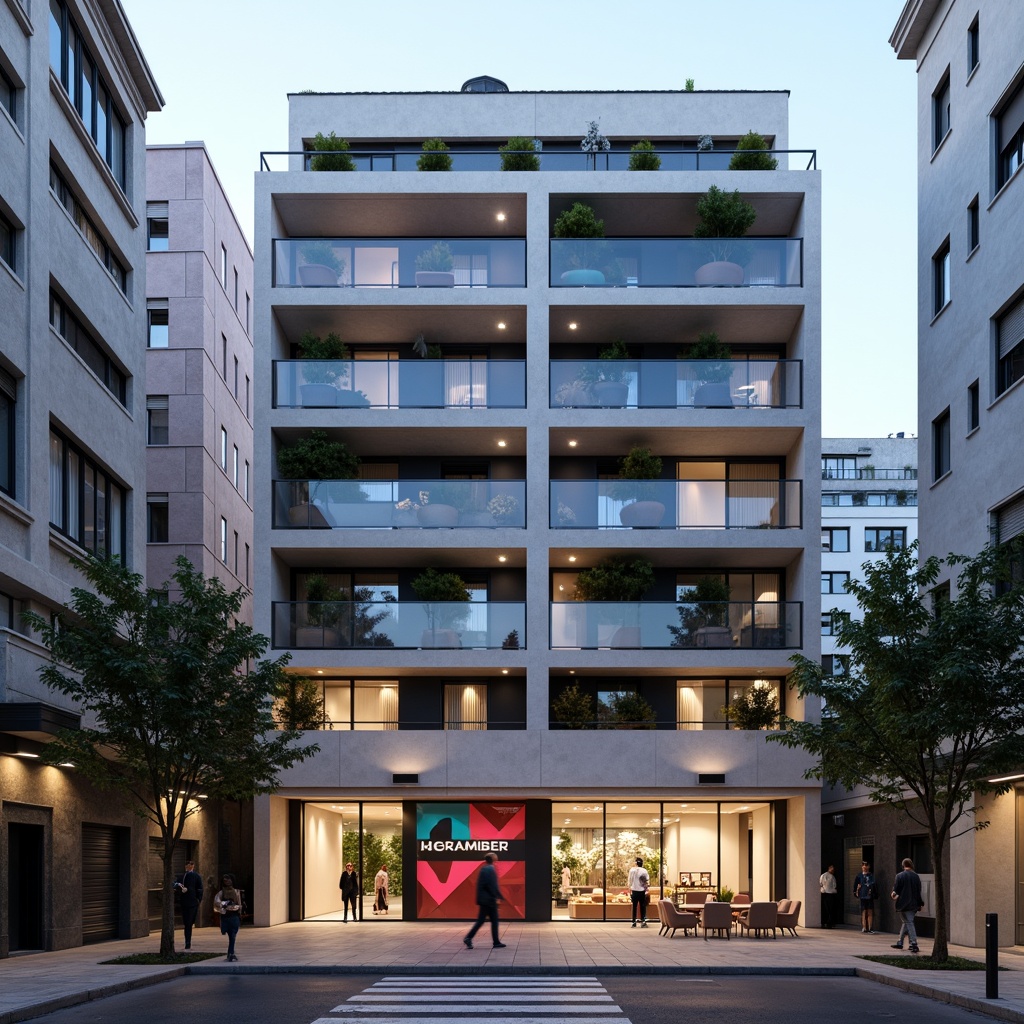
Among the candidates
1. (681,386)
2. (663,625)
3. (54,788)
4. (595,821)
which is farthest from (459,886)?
(681,386)

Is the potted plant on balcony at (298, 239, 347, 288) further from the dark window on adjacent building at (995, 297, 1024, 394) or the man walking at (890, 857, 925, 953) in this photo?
the man walking at (890, 857, 925, 953)

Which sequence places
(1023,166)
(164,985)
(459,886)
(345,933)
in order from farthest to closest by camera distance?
(459,886) < (345,933) < (1023,166) < (164,985)

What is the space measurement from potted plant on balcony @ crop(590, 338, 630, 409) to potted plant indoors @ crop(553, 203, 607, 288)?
219 centimetres

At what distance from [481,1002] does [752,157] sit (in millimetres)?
25687

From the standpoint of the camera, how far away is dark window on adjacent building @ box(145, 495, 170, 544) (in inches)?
1601

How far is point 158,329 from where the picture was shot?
1650 inches

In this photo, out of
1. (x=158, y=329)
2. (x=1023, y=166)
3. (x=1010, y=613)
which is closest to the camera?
(x=1010, y=613)

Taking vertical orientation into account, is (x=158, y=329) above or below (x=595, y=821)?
above

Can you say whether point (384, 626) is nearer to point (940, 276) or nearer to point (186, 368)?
point (186, 368)

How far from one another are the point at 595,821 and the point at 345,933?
7.31 metres

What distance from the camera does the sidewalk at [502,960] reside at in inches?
695

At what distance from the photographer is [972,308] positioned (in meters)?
28.2

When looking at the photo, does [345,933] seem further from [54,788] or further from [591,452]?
[591,452]

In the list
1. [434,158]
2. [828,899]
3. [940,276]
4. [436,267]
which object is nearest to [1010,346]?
[940,276]
